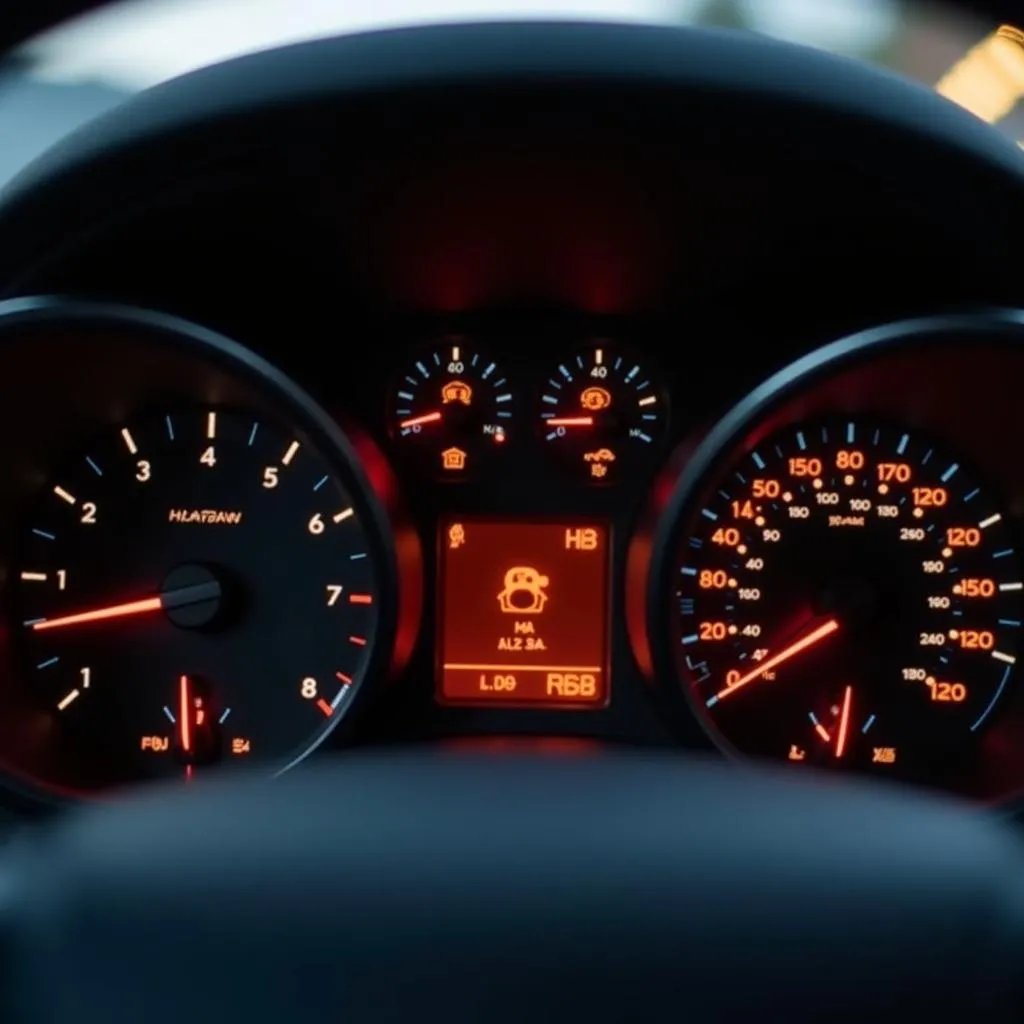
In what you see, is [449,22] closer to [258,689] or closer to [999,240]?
[999,240]

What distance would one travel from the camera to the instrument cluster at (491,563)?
10.5 ft

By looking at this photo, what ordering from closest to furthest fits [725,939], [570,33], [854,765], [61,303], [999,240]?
1. [725,939]
2. [570,33]
3. [999,240]
4. [61,303]
5. [854,765]

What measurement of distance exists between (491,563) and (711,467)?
43 centimetres

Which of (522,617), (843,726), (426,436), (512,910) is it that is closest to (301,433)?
Answer: (426,436)

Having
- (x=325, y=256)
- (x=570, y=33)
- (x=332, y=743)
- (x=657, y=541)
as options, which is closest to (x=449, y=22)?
(x=570, y=33)

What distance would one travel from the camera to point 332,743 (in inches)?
→ 123

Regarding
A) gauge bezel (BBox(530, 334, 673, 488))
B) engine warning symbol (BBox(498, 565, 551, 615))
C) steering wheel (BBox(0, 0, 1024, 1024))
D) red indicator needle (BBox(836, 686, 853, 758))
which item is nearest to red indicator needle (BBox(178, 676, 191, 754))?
engine warning symbol (BBox(498, 565, 551, 615))

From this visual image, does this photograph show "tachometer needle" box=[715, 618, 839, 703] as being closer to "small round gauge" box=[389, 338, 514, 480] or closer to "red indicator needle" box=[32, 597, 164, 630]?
"small round gauge" box=[389, 338, 514, 480]

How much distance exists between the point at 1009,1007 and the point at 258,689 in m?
1.90

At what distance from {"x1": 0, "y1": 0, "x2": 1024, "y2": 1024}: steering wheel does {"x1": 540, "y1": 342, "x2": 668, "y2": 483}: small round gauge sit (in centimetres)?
174

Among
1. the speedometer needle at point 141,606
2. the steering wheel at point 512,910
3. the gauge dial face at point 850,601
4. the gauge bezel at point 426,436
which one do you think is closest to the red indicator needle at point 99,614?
the speedometer needle at point 141,606

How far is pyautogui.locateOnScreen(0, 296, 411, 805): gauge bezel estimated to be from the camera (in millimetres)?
3021

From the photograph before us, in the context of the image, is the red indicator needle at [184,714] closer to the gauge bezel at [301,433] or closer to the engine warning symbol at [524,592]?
the gauge bezel at [301,433]

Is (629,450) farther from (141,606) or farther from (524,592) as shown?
(141,606)
